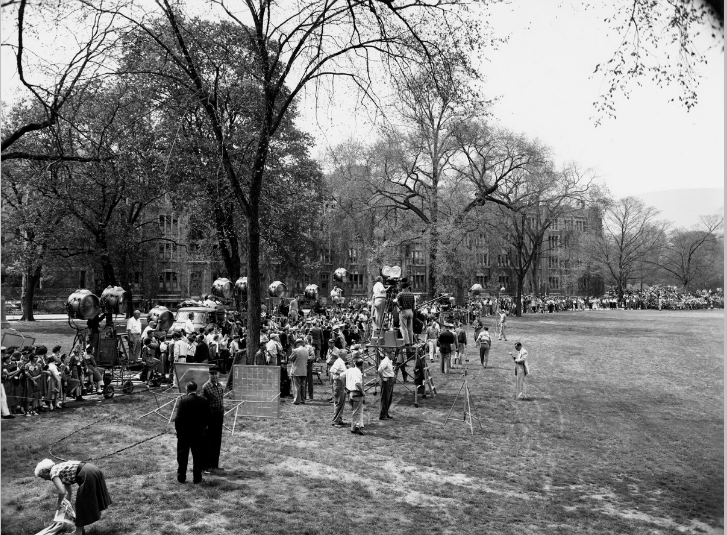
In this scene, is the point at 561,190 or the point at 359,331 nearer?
the point at 359,331

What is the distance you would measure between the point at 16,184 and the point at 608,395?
19.7 m

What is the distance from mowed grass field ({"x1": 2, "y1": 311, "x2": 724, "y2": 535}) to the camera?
8.12 m

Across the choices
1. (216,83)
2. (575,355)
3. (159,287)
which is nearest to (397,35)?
(216,83)

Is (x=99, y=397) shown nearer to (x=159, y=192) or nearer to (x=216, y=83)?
(x=216, y=83)

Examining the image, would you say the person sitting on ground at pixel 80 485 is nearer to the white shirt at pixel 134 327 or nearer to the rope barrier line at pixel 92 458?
the rope barrier line at pixel 92 458

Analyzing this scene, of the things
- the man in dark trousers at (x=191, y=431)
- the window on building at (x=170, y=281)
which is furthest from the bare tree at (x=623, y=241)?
the window on building at (x=170, y=281)

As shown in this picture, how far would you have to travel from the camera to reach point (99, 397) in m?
15.5

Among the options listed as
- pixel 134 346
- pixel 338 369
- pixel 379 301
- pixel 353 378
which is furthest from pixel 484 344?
pixel 134 346

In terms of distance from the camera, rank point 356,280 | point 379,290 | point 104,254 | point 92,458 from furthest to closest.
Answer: point 356,280, point 104,254, point 379,290, point 92,458

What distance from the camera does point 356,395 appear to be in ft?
43.2

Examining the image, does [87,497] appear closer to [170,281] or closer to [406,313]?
[406,313]

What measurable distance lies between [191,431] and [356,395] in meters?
4.67

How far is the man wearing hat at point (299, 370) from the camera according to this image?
15796mm

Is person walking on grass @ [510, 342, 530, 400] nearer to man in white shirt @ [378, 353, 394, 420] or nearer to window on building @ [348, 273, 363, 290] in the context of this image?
man in white shirt @ [378, 353, 394, 420]
